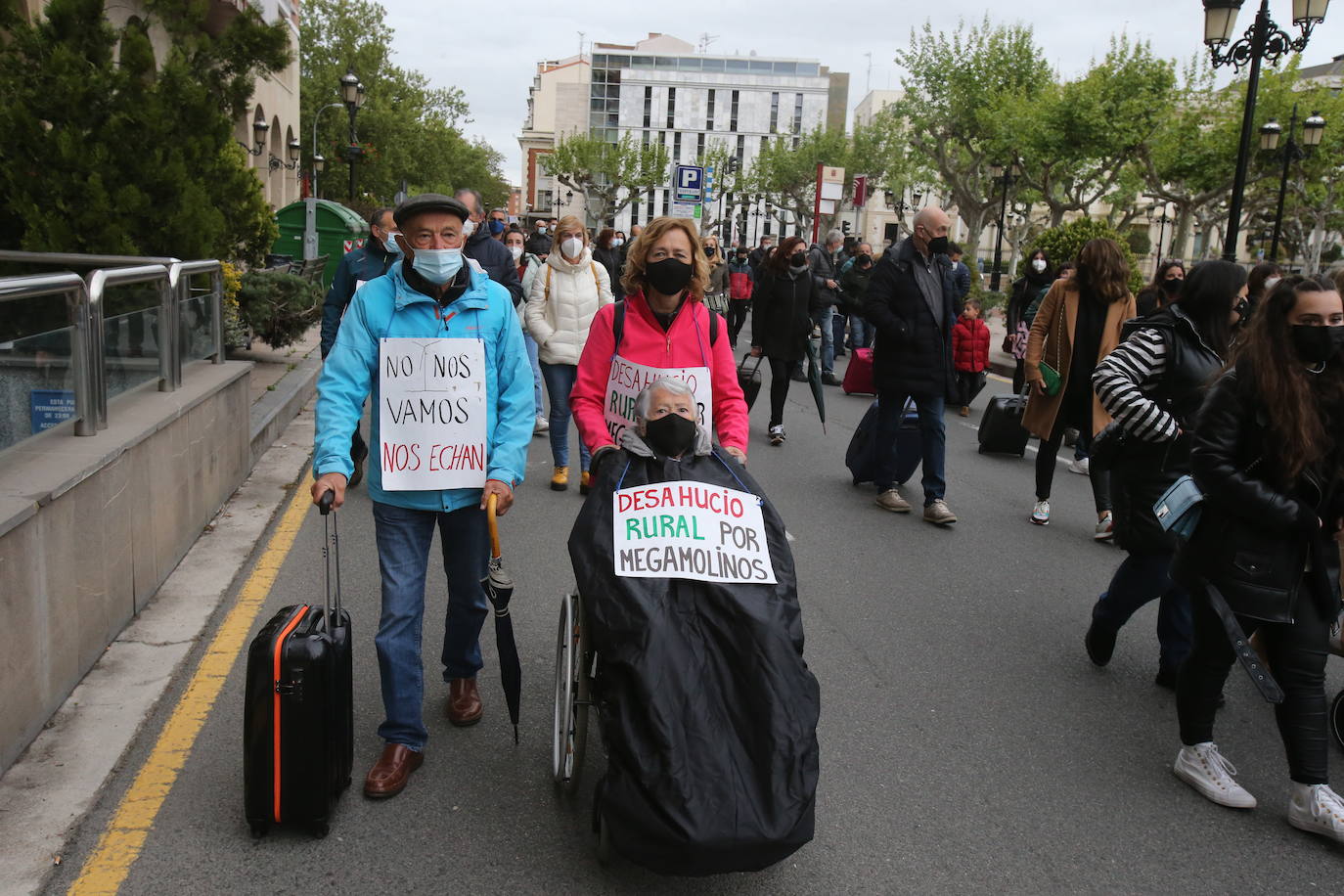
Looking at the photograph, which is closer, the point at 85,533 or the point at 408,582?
the point at 408,582

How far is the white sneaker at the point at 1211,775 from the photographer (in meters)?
4.01

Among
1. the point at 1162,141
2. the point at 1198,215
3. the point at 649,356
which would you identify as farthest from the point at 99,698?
the point at 1198,215

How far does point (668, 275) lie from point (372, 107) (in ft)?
188

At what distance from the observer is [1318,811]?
375 centimetres

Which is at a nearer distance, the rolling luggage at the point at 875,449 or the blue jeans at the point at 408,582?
the blue jeans at the point at 408,582

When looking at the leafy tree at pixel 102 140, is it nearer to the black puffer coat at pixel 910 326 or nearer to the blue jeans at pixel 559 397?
the blue jeans at pixel 559 397

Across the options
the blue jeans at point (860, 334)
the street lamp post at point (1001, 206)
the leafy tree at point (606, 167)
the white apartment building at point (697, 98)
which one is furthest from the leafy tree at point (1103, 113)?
the white apartment building at point (697, 98)

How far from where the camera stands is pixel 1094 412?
7578 millimetres

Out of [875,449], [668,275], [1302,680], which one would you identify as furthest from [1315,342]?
[875,449]

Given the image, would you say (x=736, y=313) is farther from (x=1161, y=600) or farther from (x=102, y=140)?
(x=1161, y=600)

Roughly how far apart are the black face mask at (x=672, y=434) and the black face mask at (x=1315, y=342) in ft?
6.43

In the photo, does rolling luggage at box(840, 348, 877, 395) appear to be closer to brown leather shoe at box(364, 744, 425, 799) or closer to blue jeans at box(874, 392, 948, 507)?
blue jeans at box(874, 392, 948, 507)

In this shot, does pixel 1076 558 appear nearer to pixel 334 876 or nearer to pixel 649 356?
pixel 649 356

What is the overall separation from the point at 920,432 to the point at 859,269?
28.2 feet
